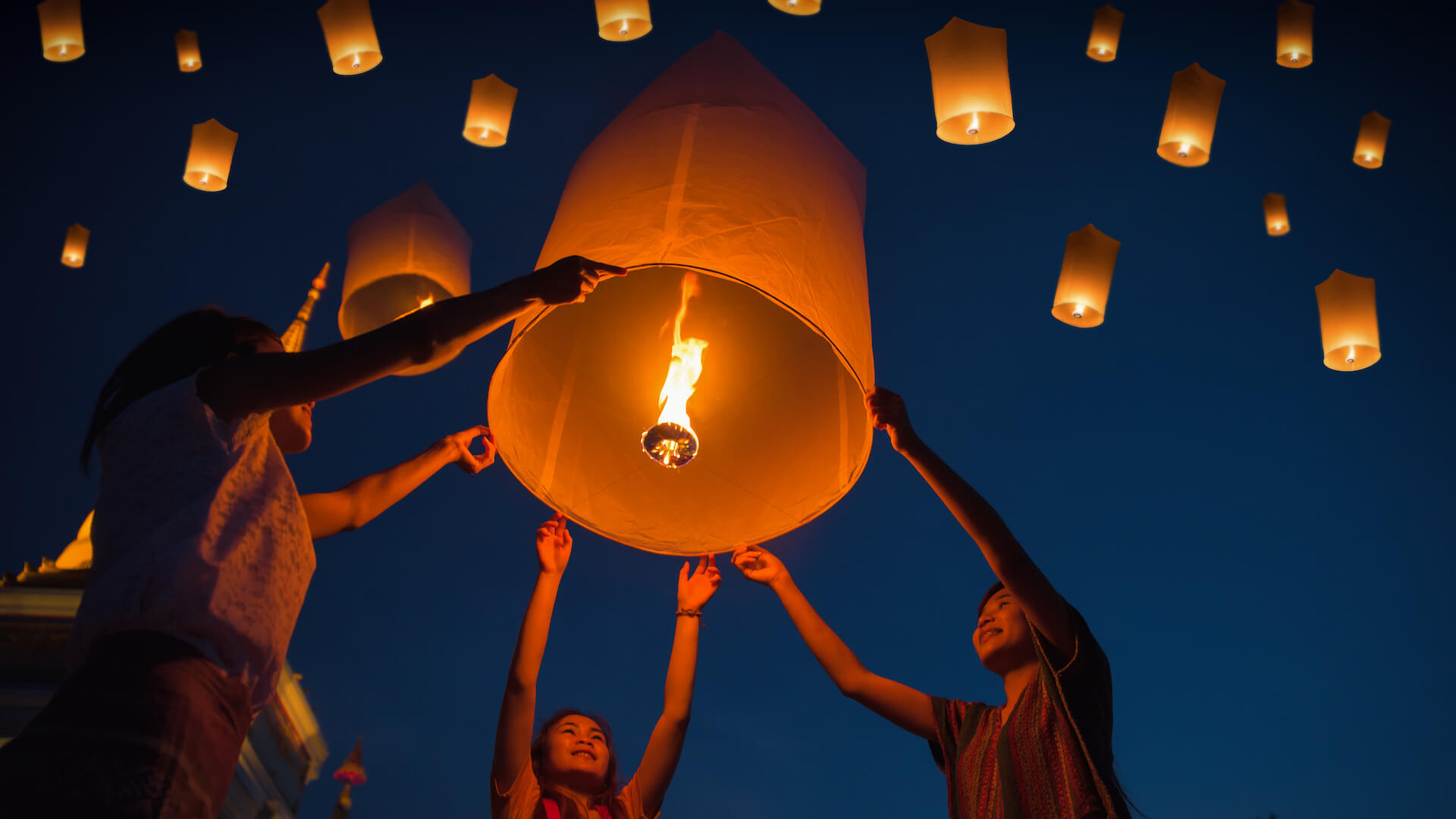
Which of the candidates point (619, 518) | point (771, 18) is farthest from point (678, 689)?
point (771, 18)

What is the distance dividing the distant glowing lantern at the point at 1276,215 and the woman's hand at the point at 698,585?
562 cm

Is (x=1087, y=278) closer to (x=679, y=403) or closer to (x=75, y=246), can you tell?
(x=679, y=403)

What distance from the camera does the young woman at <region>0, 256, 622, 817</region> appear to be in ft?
4.97

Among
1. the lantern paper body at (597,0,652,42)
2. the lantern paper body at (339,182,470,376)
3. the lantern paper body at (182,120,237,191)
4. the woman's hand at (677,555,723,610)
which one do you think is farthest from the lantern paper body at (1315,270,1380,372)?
the lantern paper body at (182,120,237,191)

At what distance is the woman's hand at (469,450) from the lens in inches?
134

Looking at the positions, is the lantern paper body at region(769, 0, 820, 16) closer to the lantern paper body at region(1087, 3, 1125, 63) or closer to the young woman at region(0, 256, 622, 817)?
the lantern paper body at region(1087, 3, 1125, 63)

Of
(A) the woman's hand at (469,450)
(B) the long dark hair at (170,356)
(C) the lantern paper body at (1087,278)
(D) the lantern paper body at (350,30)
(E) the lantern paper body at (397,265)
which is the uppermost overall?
(D) the lantern paper body at (350,30)

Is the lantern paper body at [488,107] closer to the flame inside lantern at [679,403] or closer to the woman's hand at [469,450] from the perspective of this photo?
the flame inside lantern at [679,403]

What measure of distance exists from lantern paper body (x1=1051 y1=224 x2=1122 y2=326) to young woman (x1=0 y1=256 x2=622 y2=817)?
3126mm

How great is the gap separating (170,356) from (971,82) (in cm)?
296

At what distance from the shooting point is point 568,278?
248 centimetres

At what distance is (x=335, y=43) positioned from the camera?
500 cm

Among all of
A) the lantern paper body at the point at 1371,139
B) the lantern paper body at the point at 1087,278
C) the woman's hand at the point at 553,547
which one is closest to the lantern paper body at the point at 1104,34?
the lantern paper body at the point at 1371,139

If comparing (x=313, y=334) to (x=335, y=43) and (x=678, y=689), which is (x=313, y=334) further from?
(x=678, y=689)
